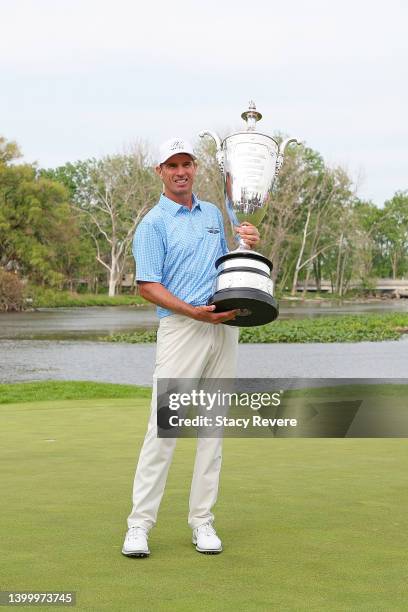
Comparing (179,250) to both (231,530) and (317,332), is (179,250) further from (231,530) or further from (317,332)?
(317,332)

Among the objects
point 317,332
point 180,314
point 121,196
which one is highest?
point 121,196

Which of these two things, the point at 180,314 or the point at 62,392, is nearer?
the point at 180,314

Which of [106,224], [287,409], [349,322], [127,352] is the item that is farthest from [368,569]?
[106,224]

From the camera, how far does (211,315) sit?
12.9 ft

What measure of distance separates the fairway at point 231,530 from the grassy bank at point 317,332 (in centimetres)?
2454

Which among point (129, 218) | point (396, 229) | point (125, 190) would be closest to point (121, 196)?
point (125, 190)

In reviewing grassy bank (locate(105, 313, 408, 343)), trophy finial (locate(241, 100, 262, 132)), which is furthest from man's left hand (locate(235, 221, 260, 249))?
grassy bank (locate(105, 313, 408, 343))

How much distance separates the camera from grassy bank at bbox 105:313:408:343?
31781 mm

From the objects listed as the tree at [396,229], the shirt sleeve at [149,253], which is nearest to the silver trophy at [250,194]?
the shirt sleeve at [149,253]

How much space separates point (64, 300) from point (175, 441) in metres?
61.3

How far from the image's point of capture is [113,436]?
7816mm

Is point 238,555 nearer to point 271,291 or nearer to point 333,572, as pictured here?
point 333,572

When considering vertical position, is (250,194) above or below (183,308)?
above

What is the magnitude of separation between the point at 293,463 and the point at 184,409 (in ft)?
7.87
